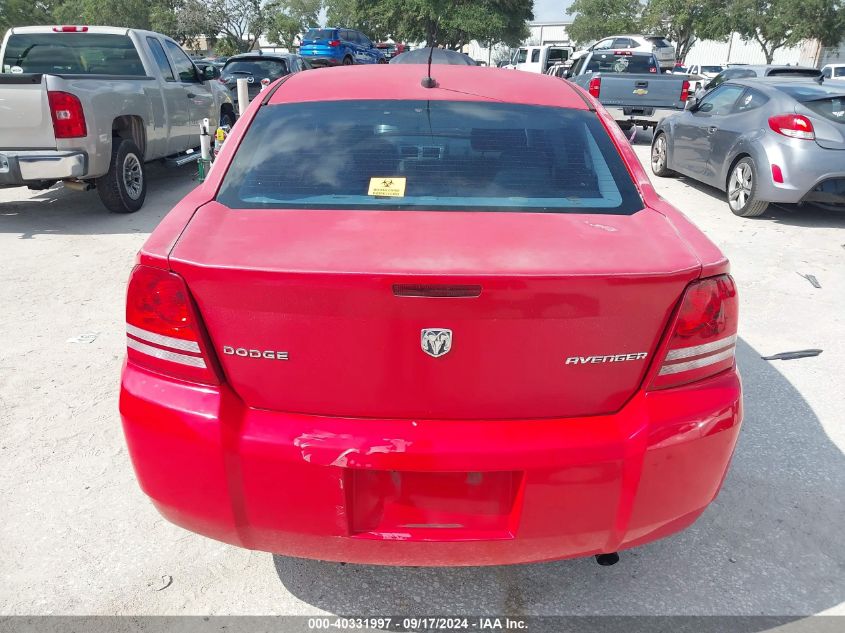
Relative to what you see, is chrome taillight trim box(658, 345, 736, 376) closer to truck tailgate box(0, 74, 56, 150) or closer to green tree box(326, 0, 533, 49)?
truck tailgate box(0, 74, 56, 150)

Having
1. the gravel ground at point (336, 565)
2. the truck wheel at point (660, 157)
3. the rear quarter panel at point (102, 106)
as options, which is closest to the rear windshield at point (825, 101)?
the truck wheel at point (660, 157)

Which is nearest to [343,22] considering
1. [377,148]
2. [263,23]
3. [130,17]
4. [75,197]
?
[263,23]

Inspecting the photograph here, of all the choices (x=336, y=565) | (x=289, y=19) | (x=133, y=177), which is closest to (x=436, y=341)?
(x=336, y=565)

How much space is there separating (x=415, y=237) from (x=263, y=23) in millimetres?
58775

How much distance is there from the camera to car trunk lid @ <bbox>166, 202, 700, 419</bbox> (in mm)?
1710

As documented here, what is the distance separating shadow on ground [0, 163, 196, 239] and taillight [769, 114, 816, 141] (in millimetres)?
6959

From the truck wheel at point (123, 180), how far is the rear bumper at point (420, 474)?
613 centimetres

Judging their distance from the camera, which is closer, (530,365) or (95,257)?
(530,365)

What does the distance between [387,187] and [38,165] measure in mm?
5489

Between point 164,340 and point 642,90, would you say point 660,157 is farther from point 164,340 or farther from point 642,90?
point 164,340

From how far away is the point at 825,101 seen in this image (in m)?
7.32

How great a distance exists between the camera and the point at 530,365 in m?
1.78

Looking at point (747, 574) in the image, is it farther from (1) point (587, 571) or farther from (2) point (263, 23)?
(2) point (263, 23)

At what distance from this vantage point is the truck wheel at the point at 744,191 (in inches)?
296
